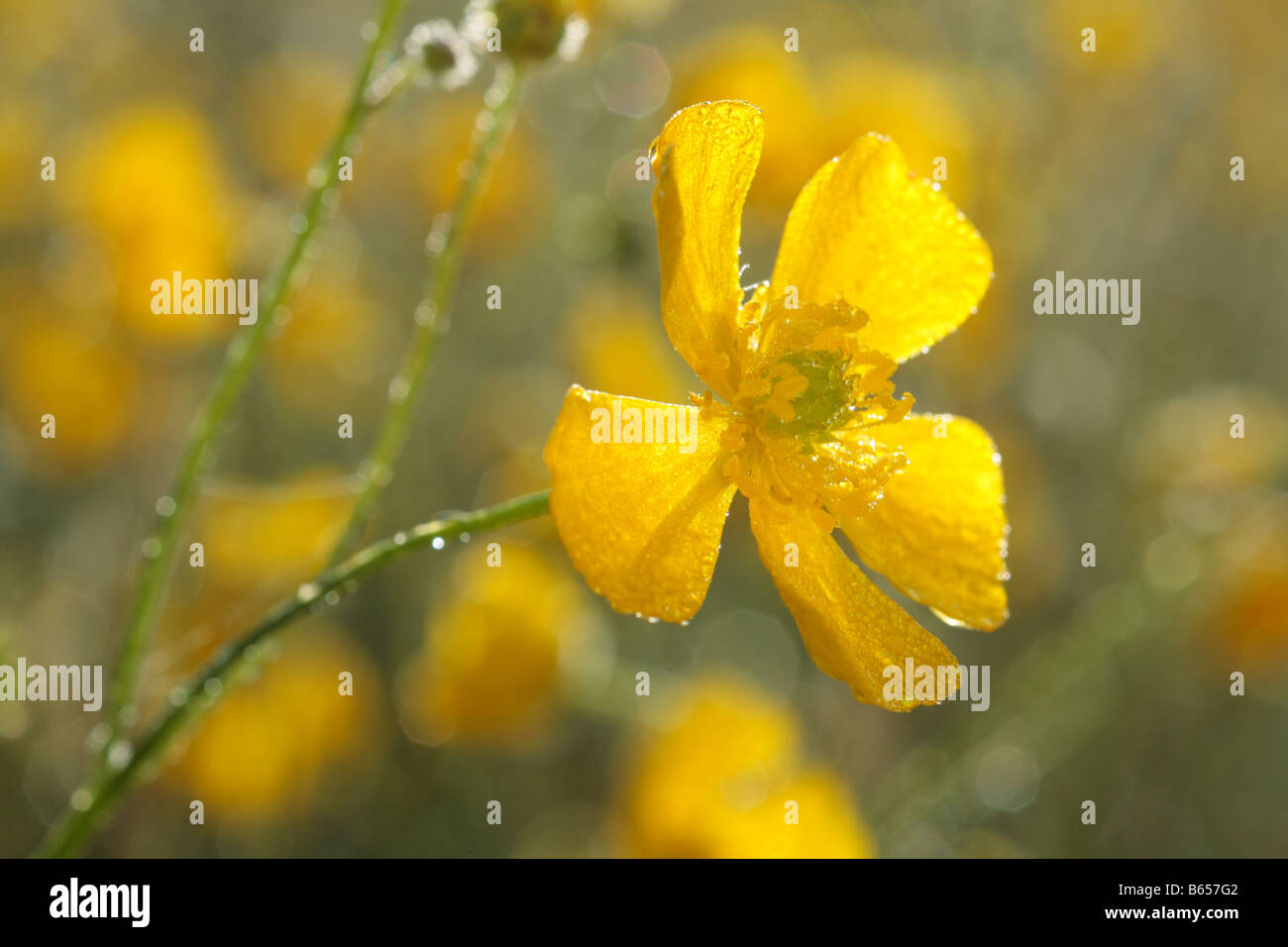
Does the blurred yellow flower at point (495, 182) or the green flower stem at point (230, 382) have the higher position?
the blurred yellow flower at point (495, 182)

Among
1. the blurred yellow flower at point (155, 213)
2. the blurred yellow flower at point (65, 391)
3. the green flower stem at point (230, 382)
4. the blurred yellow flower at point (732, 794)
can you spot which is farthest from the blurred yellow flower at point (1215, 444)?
the blurred yellow flower at point (65, 391)

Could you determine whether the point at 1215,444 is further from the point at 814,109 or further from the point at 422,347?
the point at 422,347

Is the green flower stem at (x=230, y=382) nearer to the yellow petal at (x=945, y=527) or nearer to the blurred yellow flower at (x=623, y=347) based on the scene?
the yellow petal at (x=945, y=527)

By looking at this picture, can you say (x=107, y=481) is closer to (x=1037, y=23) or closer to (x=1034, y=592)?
(x=1034, y=592)

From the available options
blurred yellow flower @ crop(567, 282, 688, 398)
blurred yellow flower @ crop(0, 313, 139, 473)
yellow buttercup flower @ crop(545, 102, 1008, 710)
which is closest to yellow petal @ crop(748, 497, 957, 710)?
yellow buttercup flower @ crop(545, 102, 1008, 710)

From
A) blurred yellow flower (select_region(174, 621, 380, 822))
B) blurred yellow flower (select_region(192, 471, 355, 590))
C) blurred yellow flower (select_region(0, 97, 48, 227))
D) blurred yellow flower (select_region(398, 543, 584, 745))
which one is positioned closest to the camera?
blurred yellow flower (select_region(398, 543, 584, 745))

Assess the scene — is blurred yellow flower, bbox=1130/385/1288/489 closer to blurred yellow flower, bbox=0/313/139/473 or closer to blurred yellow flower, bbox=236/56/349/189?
blurred yellow flower, bbox=236/56/349/189

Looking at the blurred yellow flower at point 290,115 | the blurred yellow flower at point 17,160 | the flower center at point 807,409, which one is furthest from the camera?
the blurred yellow flower at point 290,115
